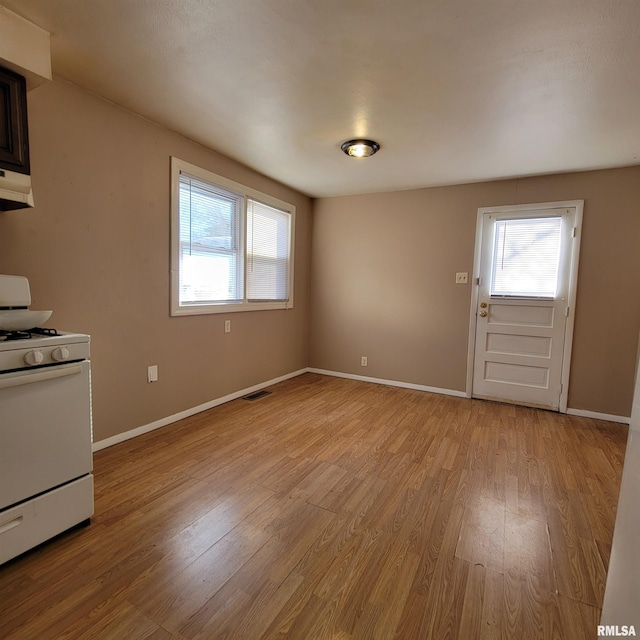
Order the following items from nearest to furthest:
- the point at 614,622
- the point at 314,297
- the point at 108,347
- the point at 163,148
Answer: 1. the point at 614,622
2. the point at 108,347
3. the point at 163,148
4. the point at 314,297

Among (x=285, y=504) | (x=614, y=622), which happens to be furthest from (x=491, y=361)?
(x=614, y=622)

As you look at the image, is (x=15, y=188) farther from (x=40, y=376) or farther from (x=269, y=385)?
(x=269, y=385)

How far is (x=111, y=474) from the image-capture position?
2.18 m

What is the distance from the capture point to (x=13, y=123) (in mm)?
1684

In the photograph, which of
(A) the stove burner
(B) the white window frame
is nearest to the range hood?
(A) the stove burner

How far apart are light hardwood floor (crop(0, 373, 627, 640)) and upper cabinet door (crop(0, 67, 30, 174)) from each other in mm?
1810

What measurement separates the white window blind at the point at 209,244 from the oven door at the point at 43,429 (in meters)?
1.51

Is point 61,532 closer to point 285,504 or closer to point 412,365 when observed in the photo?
point 285,504

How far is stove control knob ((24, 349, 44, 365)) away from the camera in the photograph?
1439 millimetres

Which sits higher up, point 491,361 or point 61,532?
point 491,361

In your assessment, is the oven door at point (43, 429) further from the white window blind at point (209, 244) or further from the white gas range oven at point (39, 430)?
the white window blind at point (209, 244)

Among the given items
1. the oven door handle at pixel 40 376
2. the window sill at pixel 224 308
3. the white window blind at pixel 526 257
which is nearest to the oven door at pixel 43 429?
the oven door handle at pixel 40 376

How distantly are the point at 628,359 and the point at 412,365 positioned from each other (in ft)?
A: 6.72

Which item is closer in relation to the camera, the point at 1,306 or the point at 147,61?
the point at 1,306
